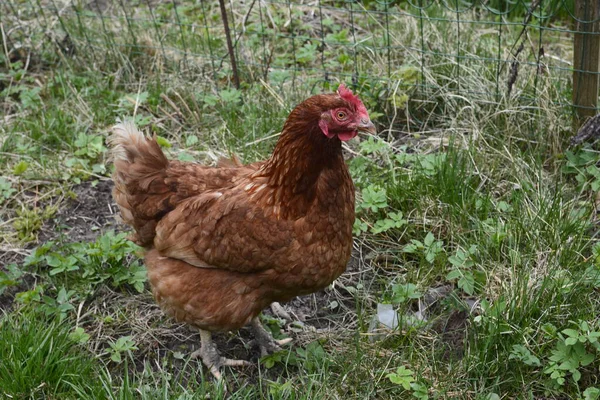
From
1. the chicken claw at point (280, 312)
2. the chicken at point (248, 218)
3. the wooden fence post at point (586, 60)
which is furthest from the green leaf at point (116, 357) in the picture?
the wooden fence post at point (586, 60)

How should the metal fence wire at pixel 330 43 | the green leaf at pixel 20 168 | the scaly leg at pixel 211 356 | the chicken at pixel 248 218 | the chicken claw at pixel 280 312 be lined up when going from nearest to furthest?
the chicken at pixel 248 218, the scaly leg at pixel 211 356, the chicken claw at pixel 280 312, the green leaf at pixel 20 168, the metal fence wire at pixel 330 43

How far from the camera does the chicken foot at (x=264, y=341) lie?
370cm

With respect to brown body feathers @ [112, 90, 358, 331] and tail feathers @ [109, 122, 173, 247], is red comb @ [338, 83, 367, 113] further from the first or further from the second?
tail feathers @ [109, 122, 173, 247]

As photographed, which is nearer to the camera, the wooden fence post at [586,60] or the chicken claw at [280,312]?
the chicken claw at [280,312]

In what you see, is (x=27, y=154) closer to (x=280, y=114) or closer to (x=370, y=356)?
(x=280, y=114)

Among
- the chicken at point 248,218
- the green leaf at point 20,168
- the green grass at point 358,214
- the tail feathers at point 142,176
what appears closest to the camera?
the chicken at point 248,218

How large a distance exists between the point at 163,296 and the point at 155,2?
4.04m

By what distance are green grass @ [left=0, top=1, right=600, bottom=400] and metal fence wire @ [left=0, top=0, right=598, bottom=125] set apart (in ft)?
0.08

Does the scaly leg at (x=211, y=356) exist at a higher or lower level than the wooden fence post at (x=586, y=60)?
lower

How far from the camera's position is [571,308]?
344cm

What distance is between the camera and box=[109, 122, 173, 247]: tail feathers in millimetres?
3490

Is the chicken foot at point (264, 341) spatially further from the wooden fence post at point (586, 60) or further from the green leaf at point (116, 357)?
the wooden fence post at point (586, 60)

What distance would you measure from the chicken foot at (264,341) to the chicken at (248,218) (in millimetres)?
278

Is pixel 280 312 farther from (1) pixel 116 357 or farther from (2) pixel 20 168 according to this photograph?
(2) pixel 20 168
